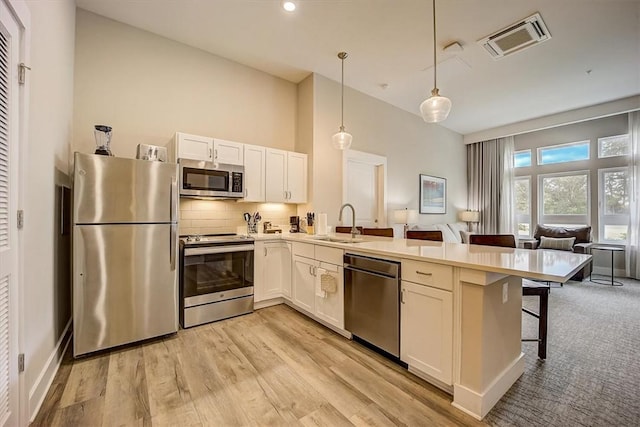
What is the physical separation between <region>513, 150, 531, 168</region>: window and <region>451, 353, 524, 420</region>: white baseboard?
6.43m

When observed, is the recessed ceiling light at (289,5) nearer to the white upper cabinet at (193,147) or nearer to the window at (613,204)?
the white upper cabinet at (193,147)

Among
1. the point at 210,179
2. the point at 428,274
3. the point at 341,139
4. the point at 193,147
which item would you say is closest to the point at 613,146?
the point at 341,139

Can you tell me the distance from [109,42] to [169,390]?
352 centimetres

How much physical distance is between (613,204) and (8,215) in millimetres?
8352

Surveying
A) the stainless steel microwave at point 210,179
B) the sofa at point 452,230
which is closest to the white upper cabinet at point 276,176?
the stainless steel microwave at point 210,179

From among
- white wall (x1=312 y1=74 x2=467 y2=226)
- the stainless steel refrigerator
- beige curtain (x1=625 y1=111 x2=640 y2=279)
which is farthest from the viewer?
beige curtain (x1=625 y1=111 x2=640 y2=279)

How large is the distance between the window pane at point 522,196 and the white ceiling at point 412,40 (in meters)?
2.19

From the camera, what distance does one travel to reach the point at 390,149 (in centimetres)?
527

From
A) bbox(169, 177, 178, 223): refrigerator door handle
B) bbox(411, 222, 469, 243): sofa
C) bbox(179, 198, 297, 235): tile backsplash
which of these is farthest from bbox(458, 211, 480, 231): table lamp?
bbox(169, 177, 178, 223): refrigerator door handle

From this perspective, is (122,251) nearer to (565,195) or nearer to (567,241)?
(567,241)

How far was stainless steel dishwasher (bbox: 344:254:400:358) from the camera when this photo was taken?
80.7 inches

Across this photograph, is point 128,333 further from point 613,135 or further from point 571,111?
point 613,135

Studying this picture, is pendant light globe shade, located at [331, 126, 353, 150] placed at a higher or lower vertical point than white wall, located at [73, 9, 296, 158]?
lower

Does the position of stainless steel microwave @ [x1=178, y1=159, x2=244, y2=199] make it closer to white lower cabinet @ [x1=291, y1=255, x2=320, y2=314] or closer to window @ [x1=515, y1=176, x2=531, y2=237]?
white lower cabinet @ [x1=291, y1=255, x2=320, y2=314]
